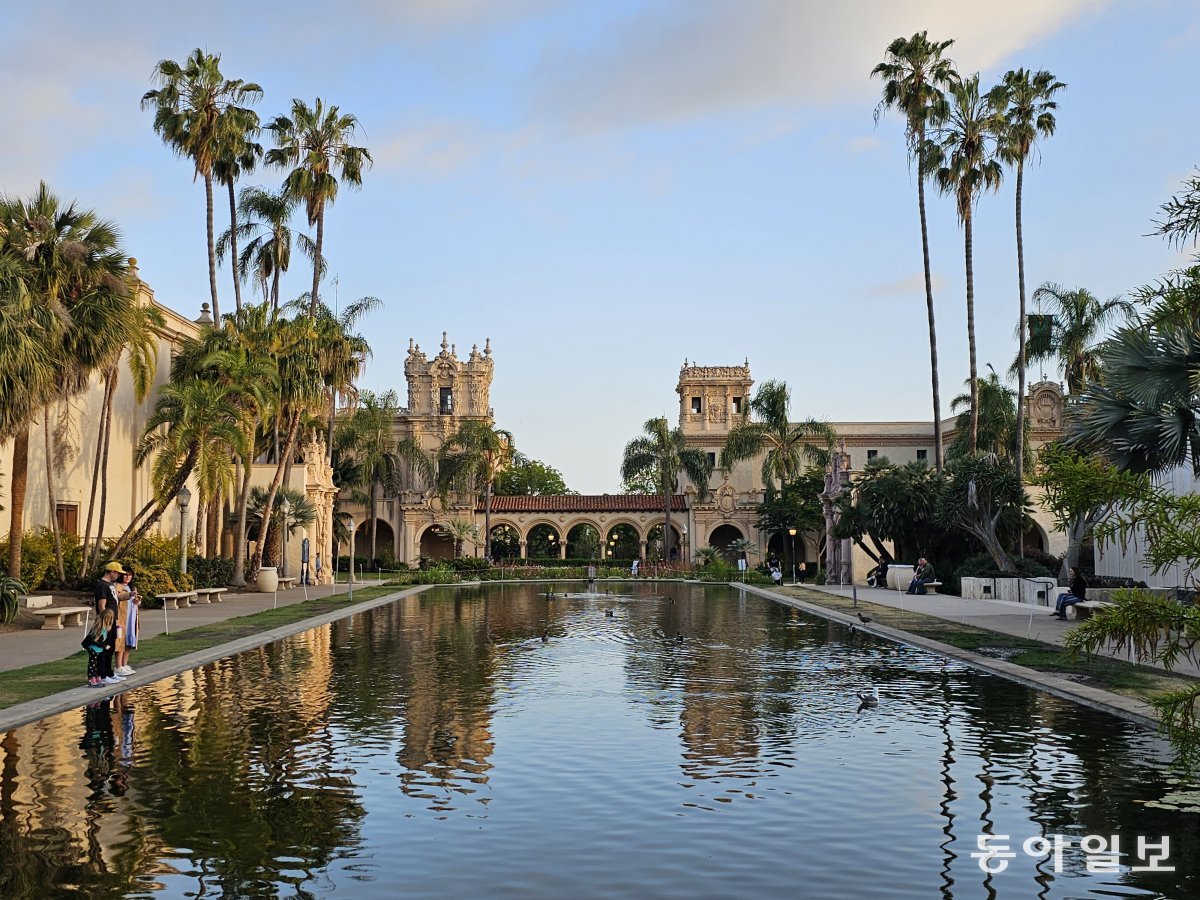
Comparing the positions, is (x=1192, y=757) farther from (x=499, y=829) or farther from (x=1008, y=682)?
(x=1008, y=682)

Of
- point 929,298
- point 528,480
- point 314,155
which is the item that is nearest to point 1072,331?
point 929,298

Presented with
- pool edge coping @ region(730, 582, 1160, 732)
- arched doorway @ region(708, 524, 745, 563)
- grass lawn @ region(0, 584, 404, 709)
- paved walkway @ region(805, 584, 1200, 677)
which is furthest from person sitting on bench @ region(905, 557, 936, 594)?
arched doorway @ region(708, 524, 745, 563)

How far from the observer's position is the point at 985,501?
3900 centimetres

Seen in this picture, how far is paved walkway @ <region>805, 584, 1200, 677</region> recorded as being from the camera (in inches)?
857

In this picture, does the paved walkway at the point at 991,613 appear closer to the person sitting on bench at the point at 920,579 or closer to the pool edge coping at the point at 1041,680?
the person sitting on bench at the point at 920,579

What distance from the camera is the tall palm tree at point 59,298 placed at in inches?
938

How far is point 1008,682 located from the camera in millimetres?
15547

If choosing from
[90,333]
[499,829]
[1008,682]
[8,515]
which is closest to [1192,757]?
[499,829]

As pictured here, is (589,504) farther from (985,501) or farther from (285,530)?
(985,501)

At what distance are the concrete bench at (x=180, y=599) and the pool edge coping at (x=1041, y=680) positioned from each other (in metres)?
18.3

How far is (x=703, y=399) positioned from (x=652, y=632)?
219 ft

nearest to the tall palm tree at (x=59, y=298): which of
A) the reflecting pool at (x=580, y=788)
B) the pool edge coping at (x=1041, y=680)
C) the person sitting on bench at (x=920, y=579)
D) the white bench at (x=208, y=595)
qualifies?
the white bench at (x=208, y=595)

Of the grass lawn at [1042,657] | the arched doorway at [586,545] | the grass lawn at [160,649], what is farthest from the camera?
the arched doorway at [586,545]

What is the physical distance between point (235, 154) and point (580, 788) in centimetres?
3805
